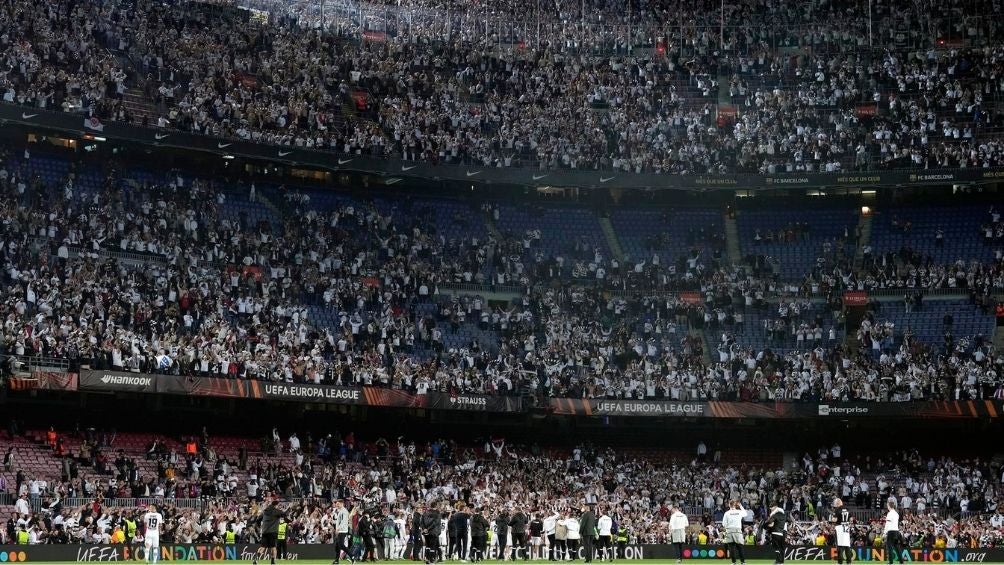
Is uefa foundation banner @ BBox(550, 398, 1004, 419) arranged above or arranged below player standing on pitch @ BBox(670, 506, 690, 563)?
above

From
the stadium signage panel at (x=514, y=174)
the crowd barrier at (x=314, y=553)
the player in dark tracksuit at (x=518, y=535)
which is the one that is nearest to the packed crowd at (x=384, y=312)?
the stadium signage panel at (x=514, y=174)

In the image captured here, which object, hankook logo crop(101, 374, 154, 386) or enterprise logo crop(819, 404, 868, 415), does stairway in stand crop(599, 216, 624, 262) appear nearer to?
enterprise logo crop(819, 404, 868, 415)

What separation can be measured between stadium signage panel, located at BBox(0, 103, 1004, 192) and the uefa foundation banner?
13093 mm

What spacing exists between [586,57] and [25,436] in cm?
3737

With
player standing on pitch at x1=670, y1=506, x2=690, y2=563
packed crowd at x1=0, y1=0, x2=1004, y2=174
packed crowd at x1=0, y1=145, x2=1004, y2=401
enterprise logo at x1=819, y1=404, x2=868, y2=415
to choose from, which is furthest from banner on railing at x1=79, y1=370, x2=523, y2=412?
player standing on pitch at x1=670, y1=506, x2=690, y2=563

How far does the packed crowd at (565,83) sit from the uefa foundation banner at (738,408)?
1388 cm

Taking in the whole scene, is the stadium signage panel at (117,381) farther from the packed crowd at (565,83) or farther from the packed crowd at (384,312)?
the packed crowd at (565,83)

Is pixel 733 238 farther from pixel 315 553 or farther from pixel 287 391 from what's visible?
pixel 315 553

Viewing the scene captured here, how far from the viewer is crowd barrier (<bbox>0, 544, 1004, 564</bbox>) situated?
40188 millimetres

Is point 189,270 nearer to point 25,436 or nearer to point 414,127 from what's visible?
point 25,436

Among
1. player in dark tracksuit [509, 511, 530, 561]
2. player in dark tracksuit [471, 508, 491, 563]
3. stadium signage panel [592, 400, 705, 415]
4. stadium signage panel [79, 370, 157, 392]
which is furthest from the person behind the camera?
stadium signage panel [592, 400, 705, 415]

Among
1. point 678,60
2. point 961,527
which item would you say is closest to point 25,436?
point 961,527

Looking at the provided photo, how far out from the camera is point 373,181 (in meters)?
67.9

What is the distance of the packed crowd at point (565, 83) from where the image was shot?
63.0m
